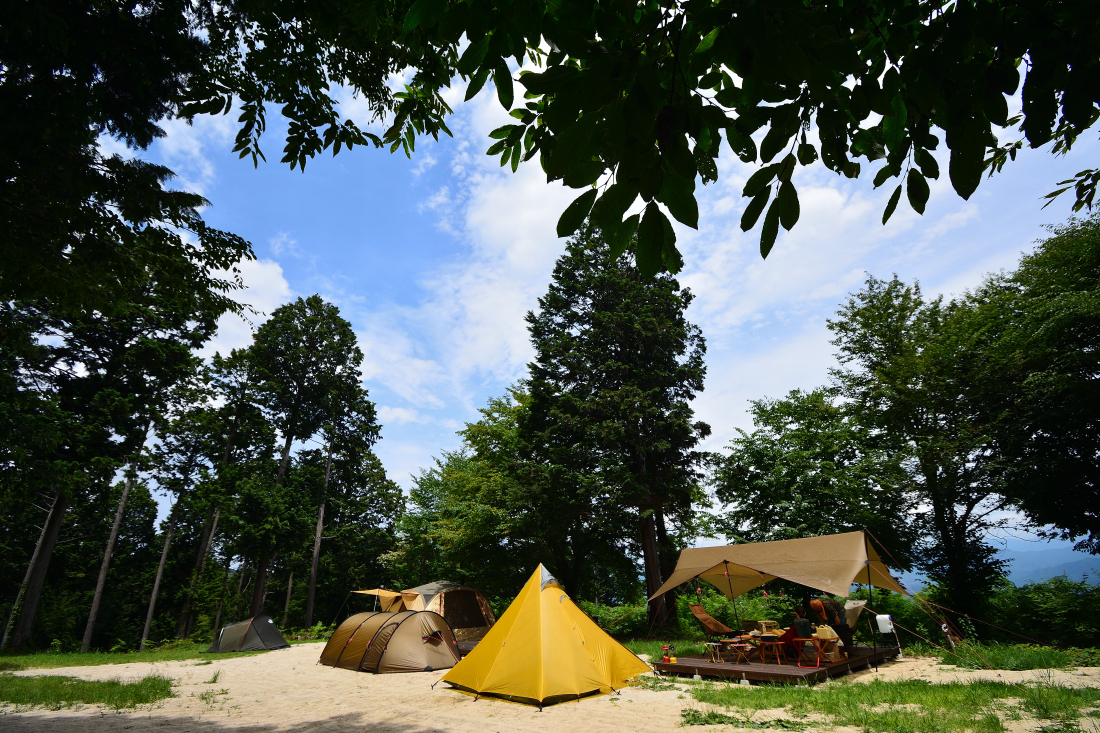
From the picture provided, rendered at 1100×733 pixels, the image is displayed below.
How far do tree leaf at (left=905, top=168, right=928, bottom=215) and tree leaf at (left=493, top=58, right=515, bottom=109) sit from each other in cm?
107

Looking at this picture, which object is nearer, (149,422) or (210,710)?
(210,710)

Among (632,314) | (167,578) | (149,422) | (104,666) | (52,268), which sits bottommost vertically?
(104,666)

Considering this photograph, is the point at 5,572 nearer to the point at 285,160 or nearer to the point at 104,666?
the point at 104,666

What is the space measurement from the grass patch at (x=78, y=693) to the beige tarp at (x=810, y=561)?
8.46 m

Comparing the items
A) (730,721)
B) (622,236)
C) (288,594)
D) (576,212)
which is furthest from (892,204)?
(288,594)

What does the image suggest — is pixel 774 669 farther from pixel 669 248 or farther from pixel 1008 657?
pixel 669 248

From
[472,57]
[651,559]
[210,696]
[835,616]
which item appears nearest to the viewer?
[472,57]

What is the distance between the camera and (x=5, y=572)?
872 inches

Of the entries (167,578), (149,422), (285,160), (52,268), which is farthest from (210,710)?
(167,578)

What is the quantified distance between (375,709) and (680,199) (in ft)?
26.5

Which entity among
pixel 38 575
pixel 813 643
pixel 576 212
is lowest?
pixel 813 643

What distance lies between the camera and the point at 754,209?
125 centimetres

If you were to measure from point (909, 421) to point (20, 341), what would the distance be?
60.6 ft

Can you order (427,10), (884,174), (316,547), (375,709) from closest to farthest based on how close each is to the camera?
(427,10)
(884,174)
(375,709)
(316,547)
